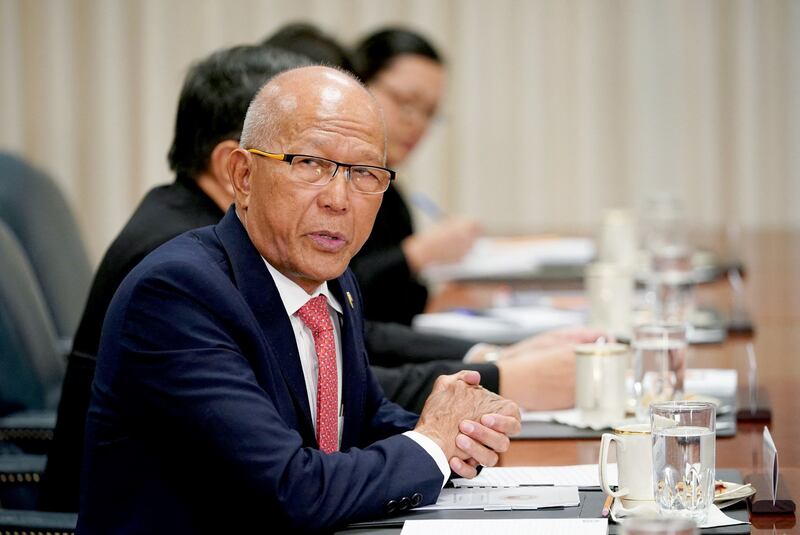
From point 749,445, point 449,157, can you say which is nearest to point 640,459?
point 749,445

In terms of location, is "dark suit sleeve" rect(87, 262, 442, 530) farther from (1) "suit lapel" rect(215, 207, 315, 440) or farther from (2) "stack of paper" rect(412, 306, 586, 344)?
(2) "stack of paper" rect(412, 306, 586, 344)

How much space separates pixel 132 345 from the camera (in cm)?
158

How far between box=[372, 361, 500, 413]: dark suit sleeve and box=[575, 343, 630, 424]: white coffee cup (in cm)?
19

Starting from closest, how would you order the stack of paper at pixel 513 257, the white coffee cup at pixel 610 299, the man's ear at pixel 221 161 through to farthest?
1. the man's ear at pixel 221 161
2. the white coffee cup at pixel 610 299
3. the stack of paper at pixel 513 257

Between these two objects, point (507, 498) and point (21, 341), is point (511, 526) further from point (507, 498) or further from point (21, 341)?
point (21, 341)

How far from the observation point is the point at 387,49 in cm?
389

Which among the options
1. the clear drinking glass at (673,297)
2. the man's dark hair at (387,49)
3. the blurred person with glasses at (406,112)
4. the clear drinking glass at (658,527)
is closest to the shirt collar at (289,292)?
the clear drinking glass at (658,527)

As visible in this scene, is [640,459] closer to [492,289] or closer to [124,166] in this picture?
[492,289]

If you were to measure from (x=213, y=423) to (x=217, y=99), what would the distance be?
898 millimetres

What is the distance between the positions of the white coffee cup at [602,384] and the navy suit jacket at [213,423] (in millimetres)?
545

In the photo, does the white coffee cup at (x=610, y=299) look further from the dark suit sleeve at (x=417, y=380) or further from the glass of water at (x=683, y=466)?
the glass of water at (x=683, y=466)

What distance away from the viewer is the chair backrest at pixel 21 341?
278cm

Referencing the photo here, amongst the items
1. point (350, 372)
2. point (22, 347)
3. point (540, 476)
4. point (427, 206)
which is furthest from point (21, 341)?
point (427, 206)

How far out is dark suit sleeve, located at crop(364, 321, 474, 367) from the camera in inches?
102
